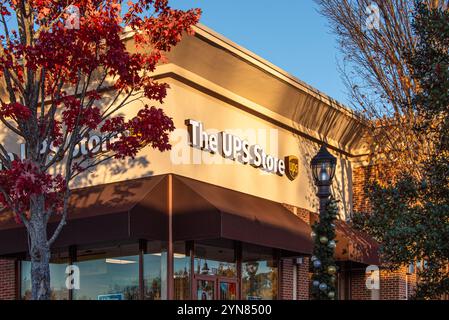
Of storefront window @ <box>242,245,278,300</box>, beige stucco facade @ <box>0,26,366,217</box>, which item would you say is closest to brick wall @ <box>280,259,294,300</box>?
storefront window @ <box>242,245,278,300</box>

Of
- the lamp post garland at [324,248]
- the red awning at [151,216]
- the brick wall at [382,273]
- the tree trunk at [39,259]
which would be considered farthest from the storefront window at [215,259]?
the brick wall at [382,273]

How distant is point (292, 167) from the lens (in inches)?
874

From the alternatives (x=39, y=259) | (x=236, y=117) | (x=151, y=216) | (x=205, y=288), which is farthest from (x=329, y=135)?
(x=39, y=259)

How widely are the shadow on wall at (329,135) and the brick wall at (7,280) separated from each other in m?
9.07

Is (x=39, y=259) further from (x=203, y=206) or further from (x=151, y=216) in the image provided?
(x=203, y=206)

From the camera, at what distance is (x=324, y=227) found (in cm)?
1349

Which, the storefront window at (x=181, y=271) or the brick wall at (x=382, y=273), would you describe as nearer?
the storefront window at (x=181, y=271)

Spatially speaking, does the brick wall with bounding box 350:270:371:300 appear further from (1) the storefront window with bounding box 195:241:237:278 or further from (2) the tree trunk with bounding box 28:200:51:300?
(2) the tree trunk with bounding box 28:200:51:300

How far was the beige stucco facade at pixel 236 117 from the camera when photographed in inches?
702

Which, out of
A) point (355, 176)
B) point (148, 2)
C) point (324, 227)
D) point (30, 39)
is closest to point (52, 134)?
point (30, 39)

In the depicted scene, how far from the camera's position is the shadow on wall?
23.0 meters

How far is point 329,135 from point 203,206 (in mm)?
8943

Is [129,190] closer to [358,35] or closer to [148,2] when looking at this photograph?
[148,2]

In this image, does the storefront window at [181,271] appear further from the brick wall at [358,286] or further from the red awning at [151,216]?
the brick wall at [358,286]
